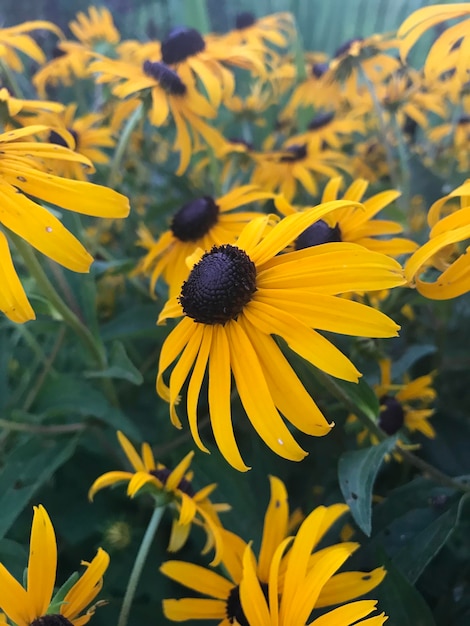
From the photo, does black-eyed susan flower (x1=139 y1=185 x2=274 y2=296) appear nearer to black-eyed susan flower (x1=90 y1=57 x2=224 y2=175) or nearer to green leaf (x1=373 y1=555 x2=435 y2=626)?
black-eyed susan flower (x1=90 y1=57 x2=224 y2=175)

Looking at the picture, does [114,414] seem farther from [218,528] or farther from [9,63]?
[9,63]

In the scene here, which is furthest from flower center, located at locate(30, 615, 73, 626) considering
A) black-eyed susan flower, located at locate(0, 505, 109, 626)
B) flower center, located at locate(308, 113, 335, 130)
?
flower center, located at locate(308, 113, 335, 130)

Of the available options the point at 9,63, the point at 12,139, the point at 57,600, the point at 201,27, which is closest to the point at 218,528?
the point at 57,600

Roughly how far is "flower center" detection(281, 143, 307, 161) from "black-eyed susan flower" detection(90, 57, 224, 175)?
165 millimetres

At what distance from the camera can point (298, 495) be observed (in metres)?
0.79

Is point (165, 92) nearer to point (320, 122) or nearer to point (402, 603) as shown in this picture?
point (320, 122)

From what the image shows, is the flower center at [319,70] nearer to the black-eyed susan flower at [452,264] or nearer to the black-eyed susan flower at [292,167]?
the black-eyed susan flower at [292,167]

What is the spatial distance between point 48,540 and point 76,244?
0.21 metres

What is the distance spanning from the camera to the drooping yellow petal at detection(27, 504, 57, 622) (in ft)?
1.42

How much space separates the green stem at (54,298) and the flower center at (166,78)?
1.04 ft

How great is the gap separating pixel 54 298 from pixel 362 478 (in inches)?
12.5

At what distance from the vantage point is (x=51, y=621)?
16.3 inches

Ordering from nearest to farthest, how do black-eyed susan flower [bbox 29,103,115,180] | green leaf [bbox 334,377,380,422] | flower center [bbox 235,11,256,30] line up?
green leaf [bbox 334,377,380,422] → black-eyed susan flower [bbox 29,103,115,180] → flower center [bbox 235,11,256,30]

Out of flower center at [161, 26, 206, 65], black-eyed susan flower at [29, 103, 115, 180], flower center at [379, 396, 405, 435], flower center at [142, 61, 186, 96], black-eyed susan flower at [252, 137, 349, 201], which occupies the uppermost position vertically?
flower center at [161, 26, 206, 65]
